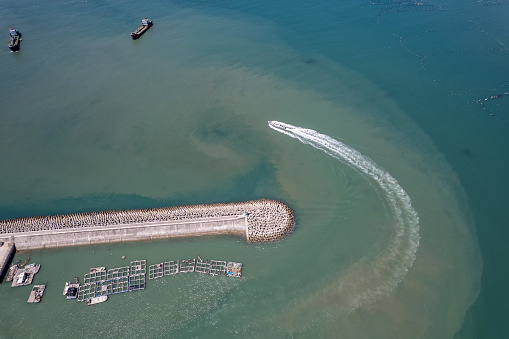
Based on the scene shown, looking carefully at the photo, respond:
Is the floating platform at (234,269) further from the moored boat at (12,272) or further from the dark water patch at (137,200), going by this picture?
the moored boat at (12,272)

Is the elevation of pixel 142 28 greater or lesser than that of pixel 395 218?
greater

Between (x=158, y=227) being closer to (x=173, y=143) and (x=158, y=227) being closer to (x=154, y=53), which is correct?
(x=173, y=143)

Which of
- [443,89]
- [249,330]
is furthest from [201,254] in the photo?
[443,89]

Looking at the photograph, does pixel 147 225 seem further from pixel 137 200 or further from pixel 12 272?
pixel 12 272

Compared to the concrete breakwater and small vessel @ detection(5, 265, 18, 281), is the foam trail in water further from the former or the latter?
small vessel @ detection(5, 265, 18, 281)

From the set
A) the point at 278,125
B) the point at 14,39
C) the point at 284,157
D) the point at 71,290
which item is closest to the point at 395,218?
the point at 284,157

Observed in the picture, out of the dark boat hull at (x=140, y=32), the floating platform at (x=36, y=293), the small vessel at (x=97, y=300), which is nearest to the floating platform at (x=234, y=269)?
the small vessel at (x=97, y=300)
